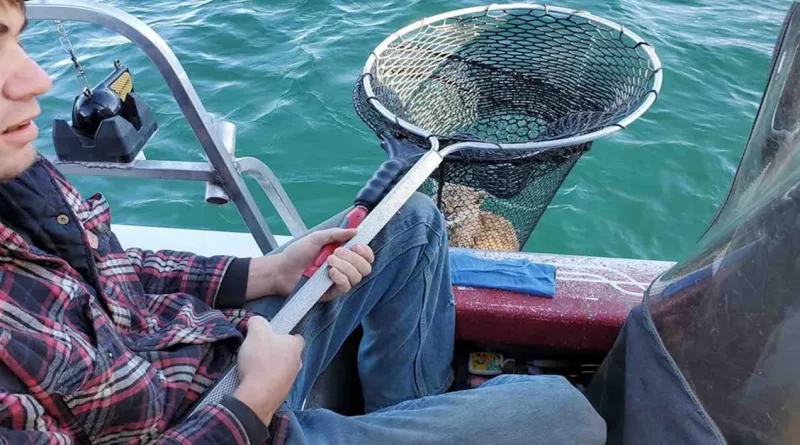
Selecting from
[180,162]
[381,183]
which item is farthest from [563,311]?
[180,162]

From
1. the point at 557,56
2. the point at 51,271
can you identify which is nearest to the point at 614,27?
the point at 557,56

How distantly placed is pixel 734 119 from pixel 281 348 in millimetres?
3377

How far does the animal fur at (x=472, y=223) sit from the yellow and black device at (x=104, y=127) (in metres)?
0.98

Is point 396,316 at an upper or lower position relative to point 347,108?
upper

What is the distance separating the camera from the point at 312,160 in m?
3.52

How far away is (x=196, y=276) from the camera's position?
4.45 ft

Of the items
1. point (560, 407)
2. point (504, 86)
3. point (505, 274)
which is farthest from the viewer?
point (504, 86)

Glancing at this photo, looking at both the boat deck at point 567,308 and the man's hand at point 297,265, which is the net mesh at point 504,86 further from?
the man's hand at point 297,265

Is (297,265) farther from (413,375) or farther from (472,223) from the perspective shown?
(472,223)

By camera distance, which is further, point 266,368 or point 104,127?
point 104,127

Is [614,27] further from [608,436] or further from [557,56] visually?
[608,436]

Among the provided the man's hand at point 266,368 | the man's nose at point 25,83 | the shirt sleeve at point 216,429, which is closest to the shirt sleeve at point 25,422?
the shirt sleeve at point 216,429

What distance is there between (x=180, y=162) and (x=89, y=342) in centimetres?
55

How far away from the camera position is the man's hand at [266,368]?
3.47ft
